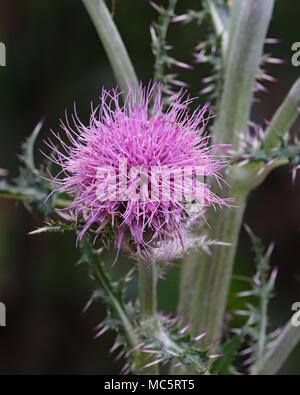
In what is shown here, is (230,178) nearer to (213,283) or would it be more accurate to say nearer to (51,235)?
(213,283)

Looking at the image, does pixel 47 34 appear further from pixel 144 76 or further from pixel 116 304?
pixel 116 304

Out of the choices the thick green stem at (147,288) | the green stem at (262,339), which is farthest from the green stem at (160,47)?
the green stem at (262,339)

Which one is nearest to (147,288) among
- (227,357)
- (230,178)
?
(227,357)

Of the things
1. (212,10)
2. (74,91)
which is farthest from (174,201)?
(74,91)

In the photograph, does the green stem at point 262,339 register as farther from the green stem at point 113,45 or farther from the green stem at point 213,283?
the green stem at point 113,45

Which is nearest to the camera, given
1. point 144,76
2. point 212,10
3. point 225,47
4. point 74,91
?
point 225,47

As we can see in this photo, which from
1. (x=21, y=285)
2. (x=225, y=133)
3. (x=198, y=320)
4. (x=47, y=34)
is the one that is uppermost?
(x=47, y=34)
